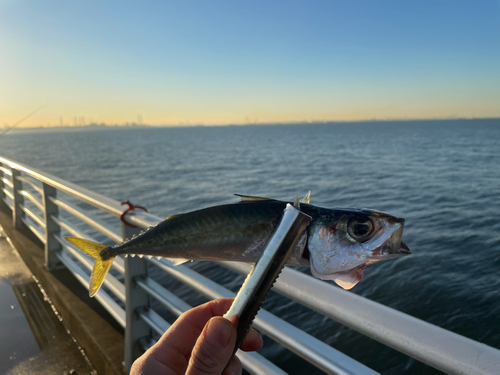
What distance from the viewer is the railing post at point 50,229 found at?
5.44 metres

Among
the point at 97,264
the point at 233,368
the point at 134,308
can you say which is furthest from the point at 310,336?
the point at 134,308

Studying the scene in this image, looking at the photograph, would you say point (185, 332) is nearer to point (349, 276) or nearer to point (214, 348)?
point (214, 348)

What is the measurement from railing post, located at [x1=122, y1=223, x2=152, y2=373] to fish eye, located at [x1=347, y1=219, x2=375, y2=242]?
10.0 feet

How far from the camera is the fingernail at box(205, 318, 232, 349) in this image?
0.85 m

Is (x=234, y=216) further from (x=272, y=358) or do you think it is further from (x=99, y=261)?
(x=272, y=358)

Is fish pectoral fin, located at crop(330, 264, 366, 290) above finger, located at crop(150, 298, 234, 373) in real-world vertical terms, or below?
above

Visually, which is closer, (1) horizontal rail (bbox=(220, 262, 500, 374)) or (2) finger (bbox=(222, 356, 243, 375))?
(2) finger (bbox=(222, 356, 243, 375))

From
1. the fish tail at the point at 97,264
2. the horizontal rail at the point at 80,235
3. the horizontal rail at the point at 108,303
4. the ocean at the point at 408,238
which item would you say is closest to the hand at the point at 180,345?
the fish tail at the point at 97,264

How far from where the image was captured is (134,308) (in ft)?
11.7

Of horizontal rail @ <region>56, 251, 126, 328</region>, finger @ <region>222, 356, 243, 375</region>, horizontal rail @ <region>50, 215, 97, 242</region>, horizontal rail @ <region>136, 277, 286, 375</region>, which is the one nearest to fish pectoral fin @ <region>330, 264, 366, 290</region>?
finger @ <region>222, 356, 243, 375</region>

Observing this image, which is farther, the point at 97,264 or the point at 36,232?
the point at 36,232

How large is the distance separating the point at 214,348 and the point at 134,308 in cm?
296

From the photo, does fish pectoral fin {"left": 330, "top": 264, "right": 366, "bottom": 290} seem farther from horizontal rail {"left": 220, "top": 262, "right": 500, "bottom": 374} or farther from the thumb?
horizontal rail {"left": 220, "top": 262, "right": 500, "bottom": 374}

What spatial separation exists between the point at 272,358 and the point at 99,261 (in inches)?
317
